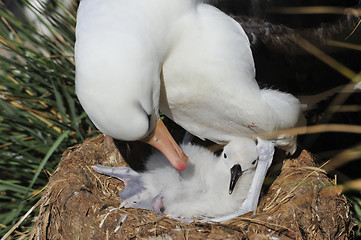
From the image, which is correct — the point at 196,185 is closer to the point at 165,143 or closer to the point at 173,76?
the point at 165,143

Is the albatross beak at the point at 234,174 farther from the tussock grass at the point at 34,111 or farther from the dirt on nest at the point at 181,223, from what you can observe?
the tussock grass at the point at 34,111

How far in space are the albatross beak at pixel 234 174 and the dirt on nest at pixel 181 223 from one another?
210 millimetres

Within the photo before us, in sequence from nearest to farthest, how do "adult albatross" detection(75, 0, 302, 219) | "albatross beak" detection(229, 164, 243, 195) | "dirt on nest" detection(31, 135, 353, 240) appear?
"adult albatross" detection(75, 0, 302, 219) < "dirt on nest" detection(31, 135, 353, 240) < "albatross beak" detection(229, 164, 243, 195)

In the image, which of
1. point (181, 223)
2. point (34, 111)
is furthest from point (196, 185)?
point (34, 111)

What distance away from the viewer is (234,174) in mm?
2887

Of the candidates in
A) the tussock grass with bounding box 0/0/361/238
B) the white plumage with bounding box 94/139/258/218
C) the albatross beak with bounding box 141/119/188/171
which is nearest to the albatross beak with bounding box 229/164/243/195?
the white plumage with bounding box 94/139/258/218

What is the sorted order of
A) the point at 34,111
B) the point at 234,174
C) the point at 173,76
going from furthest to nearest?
1. the point at 34,111
2. the point at 234,174
3. the point at 173,76

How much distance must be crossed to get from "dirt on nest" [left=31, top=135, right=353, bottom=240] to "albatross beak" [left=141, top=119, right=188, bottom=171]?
0.35 meters

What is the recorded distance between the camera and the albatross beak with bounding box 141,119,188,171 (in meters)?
2.56

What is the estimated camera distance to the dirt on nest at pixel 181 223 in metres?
2.51

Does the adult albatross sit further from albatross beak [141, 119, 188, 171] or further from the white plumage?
the white plumage

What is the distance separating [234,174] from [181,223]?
496 mm

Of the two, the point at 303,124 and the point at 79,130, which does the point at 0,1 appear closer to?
the point at 79,130

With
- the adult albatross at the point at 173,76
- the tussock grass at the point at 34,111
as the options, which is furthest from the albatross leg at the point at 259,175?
the tussock grass at the point at 34,111
